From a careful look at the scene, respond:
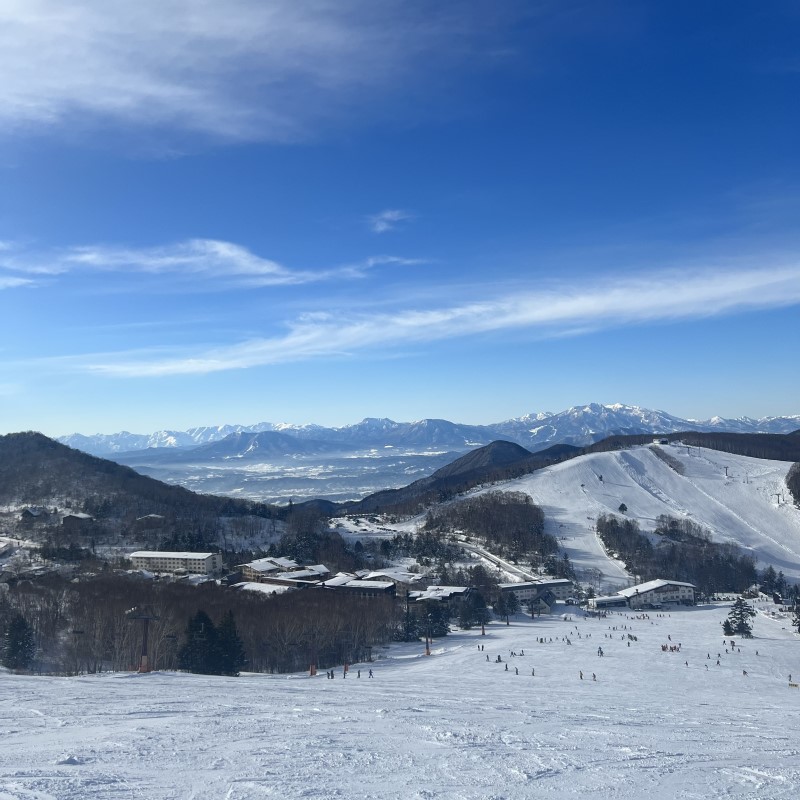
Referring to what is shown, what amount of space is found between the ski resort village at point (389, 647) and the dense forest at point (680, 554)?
0.44 meters

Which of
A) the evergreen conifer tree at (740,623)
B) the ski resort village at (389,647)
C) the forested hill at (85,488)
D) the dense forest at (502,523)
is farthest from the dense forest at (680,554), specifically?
the forested hill at (85,488)

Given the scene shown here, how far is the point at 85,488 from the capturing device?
101m

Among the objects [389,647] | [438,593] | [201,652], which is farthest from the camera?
[438,593]

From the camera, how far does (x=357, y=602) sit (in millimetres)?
49906

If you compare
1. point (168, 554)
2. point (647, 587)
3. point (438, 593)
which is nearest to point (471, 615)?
point (438, 593)

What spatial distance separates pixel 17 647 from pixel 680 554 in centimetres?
8258

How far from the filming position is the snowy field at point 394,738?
1189cm

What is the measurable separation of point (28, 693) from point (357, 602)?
1233 inches

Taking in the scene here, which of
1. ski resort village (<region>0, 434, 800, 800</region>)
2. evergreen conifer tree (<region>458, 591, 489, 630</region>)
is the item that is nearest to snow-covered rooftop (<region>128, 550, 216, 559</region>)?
ski resort village (<region>0, 434, 800, 800</region>)

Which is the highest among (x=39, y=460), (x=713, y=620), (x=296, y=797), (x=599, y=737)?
(x=39, y=460)

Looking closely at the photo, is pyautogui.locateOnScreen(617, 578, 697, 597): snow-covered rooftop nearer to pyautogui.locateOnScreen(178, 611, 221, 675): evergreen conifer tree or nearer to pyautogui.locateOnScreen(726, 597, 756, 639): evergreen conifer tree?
pyautogui.locateOnScreen(726, 597, 756, 639): evergreen conifer tree

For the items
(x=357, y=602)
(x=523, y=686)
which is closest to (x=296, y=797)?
(x=523, y=686)

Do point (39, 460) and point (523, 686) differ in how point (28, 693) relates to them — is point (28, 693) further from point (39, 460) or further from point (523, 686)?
point (39, 460)

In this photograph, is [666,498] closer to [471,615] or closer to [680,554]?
[680,554]
